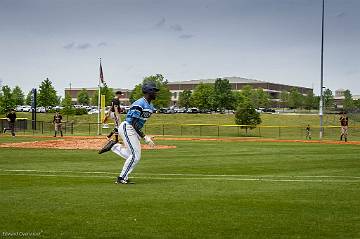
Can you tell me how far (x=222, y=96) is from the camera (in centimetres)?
11800

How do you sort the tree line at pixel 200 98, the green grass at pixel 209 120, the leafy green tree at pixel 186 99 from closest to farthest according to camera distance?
the green grass at pixel 209 120 < the tree line at pixel 200 98 < the leafy green tree at pixel 186 99

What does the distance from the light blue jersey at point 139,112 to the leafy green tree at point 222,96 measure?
106528mm

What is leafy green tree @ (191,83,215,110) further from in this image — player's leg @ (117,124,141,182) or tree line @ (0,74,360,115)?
player's leg @ (117,124,141,182)

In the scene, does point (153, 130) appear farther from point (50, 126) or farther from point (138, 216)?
point (138, 216)

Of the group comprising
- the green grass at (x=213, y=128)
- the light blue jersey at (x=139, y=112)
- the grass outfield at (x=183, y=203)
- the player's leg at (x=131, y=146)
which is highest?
the light blue jersey at (x=139, y=112)

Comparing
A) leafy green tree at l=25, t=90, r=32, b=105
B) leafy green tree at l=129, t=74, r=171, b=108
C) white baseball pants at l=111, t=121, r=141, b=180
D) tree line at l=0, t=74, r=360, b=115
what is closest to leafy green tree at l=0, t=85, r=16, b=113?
tree line at l=0, t=74, r=360, b=115

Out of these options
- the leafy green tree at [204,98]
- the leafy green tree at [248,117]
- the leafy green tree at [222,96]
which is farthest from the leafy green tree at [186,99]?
the leafy green tree at [248,117]

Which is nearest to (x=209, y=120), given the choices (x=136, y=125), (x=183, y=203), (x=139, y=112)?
(x=136, y=125)

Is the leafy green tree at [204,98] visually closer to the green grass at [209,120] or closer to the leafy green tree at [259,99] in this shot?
the leafy green tree at [259,99]

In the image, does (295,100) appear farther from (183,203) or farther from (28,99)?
(183,203)

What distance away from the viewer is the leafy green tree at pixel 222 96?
118250 millimetres

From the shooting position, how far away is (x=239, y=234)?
6.75m

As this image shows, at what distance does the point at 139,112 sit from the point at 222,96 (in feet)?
350

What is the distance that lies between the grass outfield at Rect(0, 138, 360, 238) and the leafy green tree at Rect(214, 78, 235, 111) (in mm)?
102329
